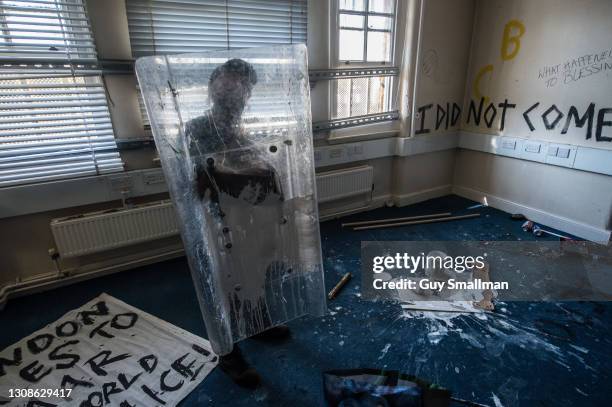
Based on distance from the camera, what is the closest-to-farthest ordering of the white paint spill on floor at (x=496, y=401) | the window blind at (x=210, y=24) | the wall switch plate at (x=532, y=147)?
1. the white paint spill on floor at (x=496, y=401)
2. the window blind at (x=210, y=24)
3. the wall switch plate at (x=532, y=147)

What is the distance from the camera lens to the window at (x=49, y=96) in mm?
1719

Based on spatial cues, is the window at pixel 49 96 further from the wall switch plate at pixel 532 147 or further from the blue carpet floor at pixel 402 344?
the wall switch plate at pixel 532 147

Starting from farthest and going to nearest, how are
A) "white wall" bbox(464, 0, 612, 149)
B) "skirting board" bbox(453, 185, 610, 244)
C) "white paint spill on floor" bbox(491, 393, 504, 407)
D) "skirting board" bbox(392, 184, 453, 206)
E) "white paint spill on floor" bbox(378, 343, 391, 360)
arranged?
"skirting board" bbox(392, 184, 453, 206) < "skirting board" bbox(453, 185, 610, 244) < "white wall" bbox(464, 0, 612, 149) < "white paint spill on floor" bbox(378, 343, 391, 360) < "white paint spill on floor" bbox(491, 393, 504, 407)

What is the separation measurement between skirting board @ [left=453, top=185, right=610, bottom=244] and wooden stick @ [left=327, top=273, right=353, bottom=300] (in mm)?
1813

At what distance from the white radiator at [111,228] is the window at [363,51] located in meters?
1.53

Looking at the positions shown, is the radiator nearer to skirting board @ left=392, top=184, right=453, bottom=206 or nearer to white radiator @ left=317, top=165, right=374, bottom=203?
white radiator @ left=317, top=165, right=374, bottom=203

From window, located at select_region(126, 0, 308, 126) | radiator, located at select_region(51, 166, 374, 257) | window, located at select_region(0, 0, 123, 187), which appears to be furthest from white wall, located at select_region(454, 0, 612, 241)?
window, located at select_region(0, 0, 123, 187)

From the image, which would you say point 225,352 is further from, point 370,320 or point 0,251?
point 0,251

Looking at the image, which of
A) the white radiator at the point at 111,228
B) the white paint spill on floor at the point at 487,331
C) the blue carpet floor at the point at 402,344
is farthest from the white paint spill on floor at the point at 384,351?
the white radiator at the point at 111,228

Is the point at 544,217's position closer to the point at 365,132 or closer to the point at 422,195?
the point at 422,195

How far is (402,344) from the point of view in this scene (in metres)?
1.64

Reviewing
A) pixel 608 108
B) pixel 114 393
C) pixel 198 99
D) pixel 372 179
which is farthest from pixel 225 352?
pixel 608 108

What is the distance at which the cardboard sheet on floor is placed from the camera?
141cm

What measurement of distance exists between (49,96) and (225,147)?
1322mm
